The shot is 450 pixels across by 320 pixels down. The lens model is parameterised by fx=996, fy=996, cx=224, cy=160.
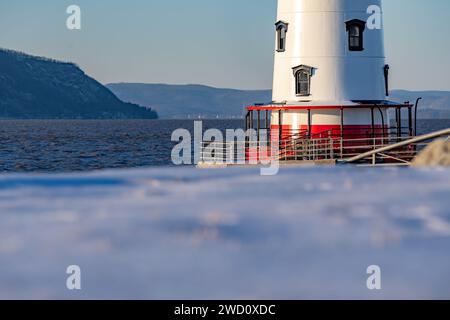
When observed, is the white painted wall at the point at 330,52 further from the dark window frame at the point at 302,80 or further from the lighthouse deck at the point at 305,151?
the lighthouse deck at the point at 305,151

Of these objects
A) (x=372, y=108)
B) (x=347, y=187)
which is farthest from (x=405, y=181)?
(x=372, y=108)

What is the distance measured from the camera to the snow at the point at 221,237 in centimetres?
570

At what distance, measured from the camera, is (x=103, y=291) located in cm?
567

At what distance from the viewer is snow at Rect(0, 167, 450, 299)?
5699mm

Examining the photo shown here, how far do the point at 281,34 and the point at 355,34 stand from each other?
3362 mm

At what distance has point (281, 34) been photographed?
4544cm

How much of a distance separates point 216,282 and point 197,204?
1504 millimetres

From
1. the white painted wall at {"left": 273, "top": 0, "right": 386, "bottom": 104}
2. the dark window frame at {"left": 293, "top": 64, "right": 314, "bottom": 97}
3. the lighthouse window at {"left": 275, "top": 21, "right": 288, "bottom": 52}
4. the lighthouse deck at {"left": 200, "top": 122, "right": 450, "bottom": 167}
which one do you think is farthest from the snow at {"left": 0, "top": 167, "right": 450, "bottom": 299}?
the lighthouse window at {"left": 275, "top": 21, "right": 288, "bottom": 52}

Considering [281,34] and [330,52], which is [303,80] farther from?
[281,34]

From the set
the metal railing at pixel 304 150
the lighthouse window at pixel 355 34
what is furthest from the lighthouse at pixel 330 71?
the metal railing at pixel 304 150

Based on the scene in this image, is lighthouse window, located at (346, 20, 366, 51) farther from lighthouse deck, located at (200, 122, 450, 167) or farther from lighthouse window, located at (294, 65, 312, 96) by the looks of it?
lighthouse deck, located at (200, 122, 450, 167)

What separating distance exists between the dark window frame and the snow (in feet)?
120

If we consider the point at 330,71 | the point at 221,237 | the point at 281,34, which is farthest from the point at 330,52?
the point at 221,237

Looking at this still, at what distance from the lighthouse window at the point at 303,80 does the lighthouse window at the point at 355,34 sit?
2199 millimetres
